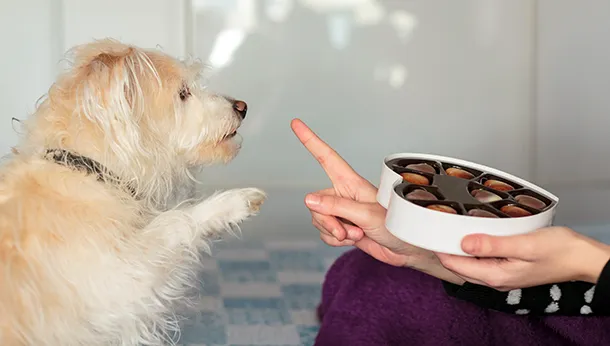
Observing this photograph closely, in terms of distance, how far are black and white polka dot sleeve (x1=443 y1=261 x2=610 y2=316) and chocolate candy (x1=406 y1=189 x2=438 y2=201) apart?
329 millimetres

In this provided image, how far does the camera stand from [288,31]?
7.57ft

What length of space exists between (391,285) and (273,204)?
973 mm

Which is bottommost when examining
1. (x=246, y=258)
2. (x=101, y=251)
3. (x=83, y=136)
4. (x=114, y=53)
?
(x=246, y=258)

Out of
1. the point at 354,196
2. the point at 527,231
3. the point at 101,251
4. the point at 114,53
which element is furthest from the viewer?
the point at 354,196

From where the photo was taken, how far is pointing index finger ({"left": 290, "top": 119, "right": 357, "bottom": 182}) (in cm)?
127

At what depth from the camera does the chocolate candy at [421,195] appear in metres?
0.97

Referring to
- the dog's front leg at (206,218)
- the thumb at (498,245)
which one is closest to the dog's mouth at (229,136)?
the dog's front leg at (206,218)

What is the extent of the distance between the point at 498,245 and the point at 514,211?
91mm

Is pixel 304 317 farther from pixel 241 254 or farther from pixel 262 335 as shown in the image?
pixel 241 254

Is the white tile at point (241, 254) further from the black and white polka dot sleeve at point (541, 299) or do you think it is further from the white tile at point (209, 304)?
the black and white polka dot sleeve at point (541, 299)

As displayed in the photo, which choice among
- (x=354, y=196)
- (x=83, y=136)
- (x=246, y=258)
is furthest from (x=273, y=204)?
(x=83, y=136)

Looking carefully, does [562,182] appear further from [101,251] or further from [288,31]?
[101,251]

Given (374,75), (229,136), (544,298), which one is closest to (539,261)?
(544,298)

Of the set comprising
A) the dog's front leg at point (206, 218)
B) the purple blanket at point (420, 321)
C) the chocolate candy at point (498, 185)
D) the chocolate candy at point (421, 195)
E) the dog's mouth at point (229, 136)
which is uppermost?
the dog's mouth at point (229, 136)
